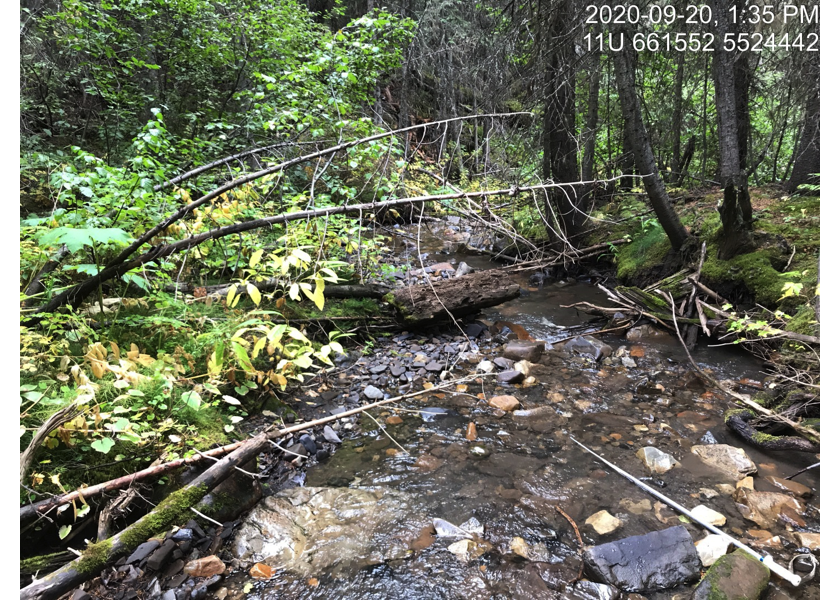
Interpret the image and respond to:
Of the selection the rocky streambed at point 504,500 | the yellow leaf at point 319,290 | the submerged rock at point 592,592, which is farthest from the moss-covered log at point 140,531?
the submerged rock at point 592,592

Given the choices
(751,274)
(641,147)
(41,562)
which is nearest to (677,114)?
(641,147)

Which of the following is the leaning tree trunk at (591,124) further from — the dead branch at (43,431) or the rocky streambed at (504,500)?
the dead branch at (43,431)

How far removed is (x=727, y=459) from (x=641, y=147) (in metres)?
4.71

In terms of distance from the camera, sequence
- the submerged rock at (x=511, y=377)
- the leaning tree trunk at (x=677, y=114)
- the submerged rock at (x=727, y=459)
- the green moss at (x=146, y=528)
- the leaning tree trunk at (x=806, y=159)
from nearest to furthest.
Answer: the green moss at (x=146, y=528) < the submerged rock at (x=727, y=459) < the submerged rock at (x=511, y=377) < the leaning tree trunk at (x=806, y=159) < the leaning tree trunk at (x=677, y=114)

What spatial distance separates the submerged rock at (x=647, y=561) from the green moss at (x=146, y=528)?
242 cm

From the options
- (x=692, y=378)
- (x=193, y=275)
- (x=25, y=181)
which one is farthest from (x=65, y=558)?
(x=25, y=181)

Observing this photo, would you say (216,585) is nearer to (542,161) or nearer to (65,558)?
(65,558)

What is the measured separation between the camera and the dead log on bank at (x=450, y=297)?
557 cm

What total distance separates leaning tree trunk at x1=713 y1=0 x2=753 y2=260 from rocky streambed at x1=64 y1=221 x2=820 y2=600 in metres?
2.07

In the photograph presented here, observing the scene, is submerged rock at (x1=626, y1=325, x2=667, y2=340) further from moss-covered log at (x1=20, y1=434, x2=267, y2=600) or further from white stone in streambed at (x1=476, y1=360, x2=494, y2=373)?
moss-covered log at (x1=20, y1=434, x2=267, y2=600)

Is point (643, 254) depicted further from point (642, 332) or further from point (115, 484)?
point (115, 484)

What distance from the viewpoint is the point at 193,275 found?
4777 mm

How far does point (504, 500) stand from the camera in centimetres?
297

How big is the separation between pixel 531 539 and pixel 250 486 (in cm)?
199
